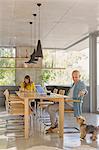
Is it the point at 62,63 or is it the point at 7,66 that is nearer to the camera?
the point at 7,66

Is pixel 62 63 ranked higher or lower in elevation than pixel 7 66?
higher

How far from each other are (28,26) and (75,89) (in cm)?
327

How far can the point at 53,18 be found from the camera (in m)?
7.12

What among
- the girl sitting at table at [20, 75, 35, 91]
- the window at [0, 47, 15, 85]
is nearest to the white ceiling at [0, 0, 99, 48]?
the girl sitting at table at [20, 75, 35, 91]

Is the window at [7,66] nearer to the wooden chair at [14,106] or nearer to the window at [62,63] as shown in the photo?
the window at [62,63]

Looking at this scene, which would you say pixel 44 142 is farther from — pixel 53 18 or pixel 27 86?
pixel 53 18

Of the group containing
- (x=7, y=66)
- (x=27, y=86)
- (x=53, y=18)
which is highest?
(x=53, y=18)

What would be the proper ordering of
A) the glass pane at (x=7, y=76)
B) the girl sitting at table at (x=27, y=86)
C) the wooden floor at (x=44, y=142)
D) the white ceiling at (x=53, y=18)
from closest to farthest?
the wooden floor at (x=44, y=142) < the white ceiling at (x=53, y=18) < the girl sitting at table at (x=27, y=86) < the glass pane at (x=7, y=76)

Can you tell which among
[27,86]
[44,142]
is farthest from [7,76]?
[44,142]

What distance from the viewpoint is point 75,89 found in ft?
18.2

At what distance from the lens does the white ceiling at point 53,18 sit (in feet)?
18.9

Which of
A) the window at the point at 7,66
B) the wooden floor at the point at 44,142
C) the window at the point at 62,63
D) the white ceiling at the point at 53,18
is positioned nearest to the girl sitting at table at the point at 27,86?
the white ceiling at the point at 53,18

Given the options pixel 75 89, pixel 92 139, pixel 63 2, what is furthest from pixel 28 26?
pixel 92 139

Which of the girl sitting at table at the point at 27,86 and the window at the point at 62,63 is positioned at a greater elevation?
the window at the point at 62,63
